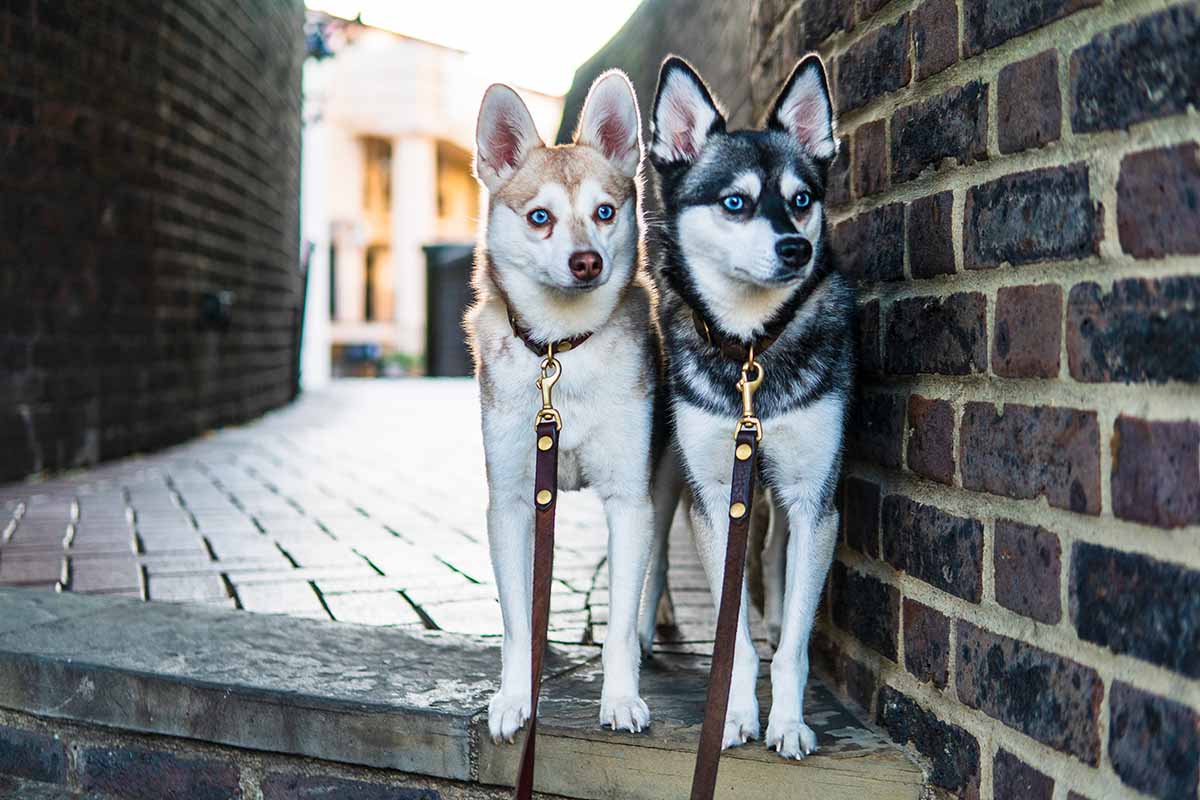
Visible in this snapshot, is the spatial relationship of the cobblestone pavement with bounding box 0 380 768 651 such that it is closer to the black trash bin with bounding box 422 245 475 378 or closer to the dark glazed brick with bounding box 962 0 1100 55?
the dark glazed brick with bounding box 962 0 1100 55

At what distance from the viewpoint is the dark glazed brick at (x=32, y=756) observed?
260 centimetres

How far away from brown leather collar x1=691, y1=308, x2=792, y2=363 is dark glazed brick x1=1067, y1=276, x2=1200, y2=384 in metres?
0.65

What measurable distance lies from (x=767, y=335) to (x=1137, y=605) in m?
0.89

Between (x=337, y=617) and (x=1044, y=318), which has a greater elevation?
(x=1044, y=318)

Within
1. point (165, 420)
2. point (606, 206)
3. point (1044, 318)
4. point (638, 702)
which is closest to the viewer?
point (1044, 318)

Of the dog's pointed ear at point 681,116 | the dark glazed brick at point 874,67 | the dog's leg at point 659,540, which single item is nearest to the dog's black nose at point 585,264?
the dog's pointed ear at point 681,116

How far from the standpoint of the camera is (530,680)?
7.23 feet

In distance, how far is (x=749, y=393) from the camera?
2.08 metres

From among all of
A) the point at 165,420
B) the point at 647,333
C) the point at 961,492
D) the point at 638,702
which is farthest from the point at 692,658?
the point at 165,420

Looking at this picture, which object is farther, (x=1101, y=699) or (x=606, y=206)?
(x=606, y=206)

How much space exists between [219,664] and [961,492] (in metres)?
1.65

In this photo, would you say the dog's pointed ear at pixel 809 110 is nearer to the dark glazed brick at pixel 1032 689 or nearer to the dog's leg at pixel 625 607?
the dog's leg at pixel 625 607

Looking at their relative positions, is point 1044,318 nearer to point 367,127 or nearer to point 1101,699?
point 1101,699

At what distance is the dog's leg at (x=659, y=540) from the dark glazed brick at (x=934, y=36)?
100cm
